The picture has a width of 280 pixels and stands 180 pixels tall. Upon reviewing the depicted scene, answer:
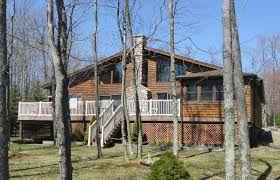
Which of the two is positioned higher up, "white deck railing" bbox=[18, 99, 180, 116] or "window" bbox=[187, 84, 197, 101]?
"window" bbox=[187, 84, 197, 101]

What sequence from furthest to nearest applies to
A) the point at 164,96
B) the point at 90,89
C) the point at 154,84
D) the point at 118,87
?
the point at 90,89 → the point at 118,87 → the point at 154,84 → the point at 164,96

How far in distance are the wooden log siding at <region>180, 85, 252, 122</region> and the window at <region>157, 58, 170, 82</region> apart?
5691mm

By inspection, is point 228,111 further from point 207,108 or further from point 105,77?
point 105,77

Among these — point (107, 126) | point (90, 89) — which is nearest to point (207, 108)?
point (107, 126)

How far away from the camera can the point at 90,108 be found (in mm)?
30000

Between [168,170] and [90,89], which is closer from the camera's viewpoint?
[168,170]

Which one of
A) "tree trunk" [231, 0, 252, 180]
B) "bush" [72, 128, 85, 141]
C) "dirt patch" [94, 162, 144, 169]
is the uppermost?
"tree trunk" [231, 0, 252, 180]

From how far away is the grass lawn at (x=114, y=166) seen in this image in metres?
14.8

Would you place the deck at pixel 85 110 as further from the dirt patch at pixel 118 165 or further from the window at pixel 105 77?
the dirt patch at pixel 118 165

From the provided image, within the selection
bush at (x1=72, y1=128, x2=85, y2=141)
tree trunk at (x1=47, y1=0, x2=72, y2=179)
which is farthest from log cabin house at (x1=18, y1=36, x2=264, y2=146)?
tree trunk at (x1=47, y1=0, x2=72, y2=179)

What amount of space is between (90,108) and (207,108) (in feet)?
26.2

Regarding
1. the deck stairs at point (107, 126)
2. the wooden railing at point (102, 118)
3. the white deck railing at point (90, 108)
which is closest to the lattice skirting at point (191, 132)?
the white deck railing at point (90, 108)

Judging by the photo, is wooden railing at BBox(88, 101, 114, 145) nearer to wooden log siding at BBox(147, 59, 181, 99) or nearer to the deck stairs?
the deck stairs

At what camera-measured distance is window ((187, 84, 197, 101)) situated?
26.6 m
